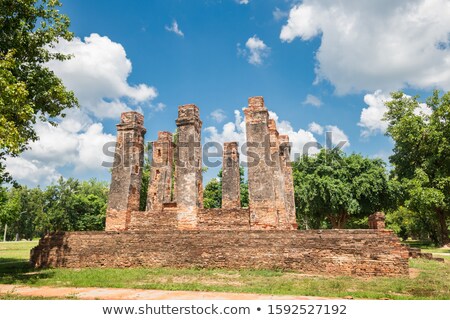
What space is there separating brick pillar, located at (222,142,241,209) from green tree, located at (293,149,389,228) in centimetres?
937

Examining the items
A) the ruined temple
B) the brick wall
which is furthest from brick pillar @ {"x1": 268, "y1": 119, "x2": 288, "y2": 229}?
the brick wall

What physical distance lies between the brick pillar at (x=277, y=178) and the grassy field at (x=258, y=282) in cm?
469

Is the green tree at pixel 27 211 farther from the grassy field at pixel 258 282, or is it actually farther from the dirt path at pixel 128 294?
the dirt path at pixel 128 294

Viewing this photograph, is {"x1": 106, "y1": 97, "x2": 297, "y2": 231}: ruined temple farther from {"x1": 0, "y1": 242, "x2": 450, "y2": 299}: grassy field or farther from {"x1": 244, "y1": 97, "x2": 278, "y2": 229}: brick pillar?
{"x1": 0, "y1": 242, "x2": 450, "y2": 299}: grassy field

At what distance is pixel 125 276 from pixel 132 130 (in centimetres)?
739

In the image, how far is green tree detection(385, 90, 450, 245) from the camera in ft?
71.7

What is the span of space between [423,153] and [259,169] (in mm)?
17951

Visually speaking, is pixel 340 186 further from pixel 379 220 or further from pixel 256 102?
pixel 379 220

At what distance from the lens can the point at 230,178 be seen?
18.2m

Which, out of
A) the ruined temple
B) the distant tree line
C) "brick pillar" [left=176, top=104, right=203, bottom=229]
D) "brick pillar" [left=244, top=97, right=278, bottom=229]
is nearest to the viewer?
"brick pillar" [left=244, top=97, right=278, bottom=229]

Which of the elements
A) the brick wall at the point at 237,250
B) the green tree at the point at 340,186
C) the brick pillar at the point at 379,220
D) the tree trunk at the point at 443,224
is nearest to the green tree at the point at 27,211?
the green tree at the point at 340,186
